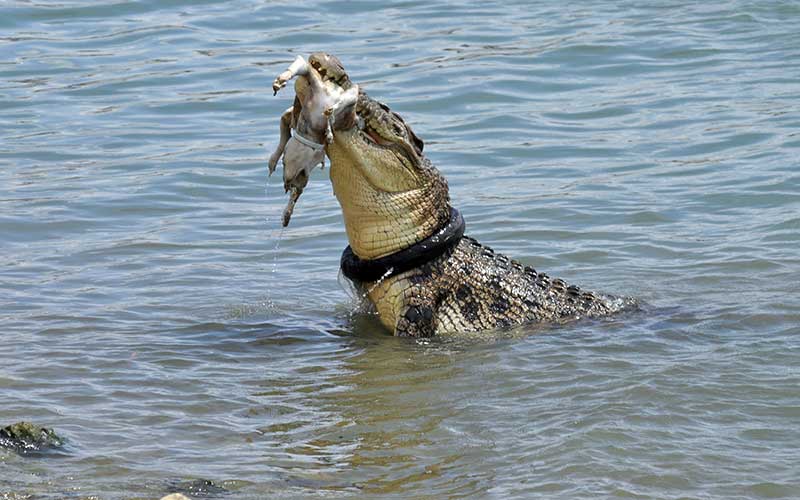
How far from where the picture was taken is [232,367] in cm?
602

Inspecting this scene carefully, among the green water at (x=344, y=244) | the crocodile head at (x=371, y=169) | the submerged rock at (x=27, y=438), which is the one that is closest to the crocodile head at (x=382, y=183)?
the crocodile head at (x=371, y=169)

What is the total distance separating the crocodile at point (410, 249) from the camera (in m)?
6.14

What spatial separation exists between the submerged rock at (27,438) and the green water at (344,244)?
4.6 inches

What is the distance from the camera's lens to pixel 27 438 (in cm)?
465

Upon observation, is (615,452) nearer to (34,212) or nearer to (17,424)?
(17,424)

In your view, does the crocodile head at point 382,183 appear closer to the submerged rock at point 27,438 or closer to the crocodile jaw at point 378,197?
the crocodile jaw at point 378,197

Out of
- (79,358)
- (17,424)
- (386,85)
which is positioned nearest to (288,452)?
(17,424)

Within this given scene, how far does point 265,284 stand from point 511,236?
5.87ft

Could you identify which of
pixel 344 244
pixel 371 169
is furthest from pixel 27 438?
pixel 344 244

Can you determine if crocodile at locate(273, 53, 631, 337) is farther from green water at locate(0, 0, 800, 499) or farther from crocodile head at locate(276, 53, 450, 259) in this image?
green water at locate(0, 0, 800, 499)

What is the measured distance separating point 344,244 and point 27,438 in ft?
13.5

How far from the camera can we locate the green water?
4.81 meters

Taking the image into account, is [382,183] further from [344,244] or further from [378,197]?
[344,244]

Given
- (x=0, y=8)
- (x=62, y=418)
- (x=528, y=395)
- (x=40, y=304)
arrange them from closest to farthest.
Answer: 1. (x=62, y=418)
2. (x=528, y=395)
3. (x=40, y=304)
4. (x=0, y=8)
